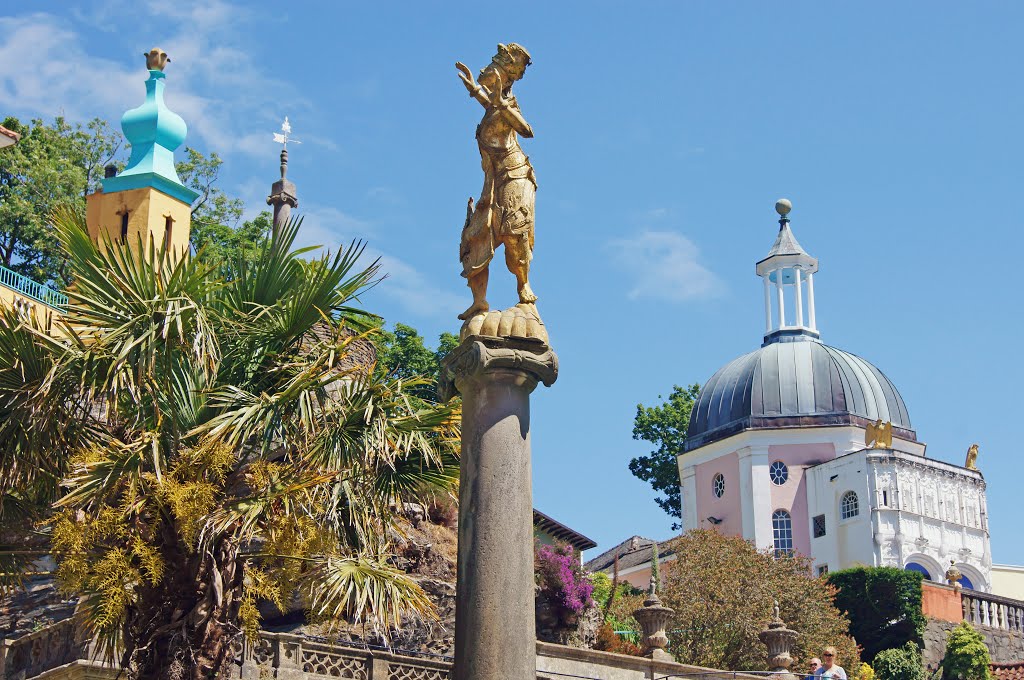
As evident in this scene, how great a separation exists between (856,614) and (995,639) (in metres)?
4.14

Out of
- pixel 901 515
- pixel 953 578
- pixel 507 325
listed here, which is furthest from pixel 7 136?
pixel 901 515

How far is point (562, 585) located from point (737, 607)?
268 inches

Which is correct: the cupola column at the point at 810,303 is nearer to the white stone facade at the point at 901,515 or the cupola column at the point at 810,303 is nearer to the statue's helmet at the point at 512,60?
the white stone facade at the point at 901,515

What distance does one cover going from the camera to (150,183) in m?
34.6

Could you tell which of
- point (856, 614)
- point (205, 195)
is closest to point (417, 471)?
point (856, 614)

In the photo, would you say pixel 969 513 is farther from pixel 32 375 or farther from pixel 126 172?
pixel 32 375

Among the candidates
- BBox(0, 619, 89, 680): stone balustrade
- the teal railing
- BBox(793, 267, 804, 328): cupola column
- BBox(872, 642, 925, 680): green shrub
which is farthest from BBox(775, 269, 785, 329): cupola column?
BBox(0, 619, 89, 680): stone balustrade

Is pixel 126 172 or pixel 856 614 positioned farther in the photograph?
pixel 856 614

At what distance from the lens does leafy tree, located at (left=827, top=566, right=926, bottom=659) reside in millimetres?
39000

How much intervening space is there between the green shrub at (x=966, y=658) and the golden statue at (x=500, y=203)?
27.4 metres

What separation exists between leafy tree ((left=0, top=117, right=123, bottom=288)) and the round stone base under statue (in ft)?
91.2

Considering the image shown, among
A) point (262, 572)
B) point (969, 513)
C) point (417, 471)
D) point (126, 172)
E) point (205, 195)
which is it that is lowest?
point (262, 572)

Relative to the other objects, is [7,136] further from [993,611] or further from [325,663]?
[993,611]

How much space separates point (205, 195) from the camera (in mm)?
44250
